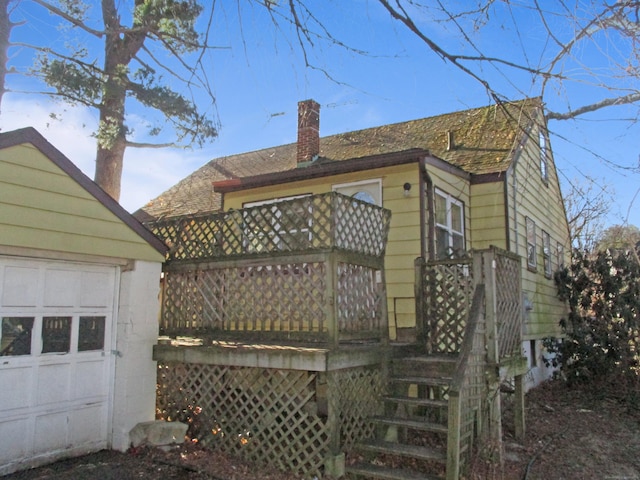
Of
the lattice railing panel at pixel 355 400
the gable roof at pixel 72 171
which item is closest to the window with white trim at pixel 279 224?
the gable roof at pixel 72 171

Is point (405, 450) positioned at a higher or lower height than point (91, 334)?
lower

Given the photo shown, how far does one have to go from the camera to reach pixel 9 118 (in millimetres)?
9875

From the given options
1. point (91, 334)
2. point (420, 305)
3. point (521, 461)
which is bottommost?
point (521, 461)

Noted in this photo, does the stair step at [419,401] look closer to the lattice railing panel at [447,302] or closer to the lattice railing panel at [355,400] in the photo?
the lattice railing panel at [355,400]

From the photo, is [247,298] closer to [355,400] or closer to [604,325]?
[355,400]

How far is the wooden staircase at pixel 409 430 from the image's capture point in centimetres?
535

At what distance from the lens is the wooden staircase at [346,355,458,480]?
17.6 ft

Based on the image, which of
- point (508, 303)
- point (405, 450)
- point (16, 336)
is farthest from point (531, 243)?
point (16, 336)

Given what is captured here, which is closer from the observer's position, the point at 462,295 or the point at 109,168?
the point at 462,295

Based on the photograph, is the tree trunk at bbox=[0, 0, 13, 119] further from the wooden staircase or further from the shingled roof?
the wooden staircase

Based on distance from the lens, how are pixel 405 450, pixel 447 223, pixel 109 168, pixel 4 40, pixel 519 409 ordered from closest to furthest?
1. pixel 405 450
2. pixel 519 409
3. pixel 4 40
4. pixel 447 223
5. pixel 109 168

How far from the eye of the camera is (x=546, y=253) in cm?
1405

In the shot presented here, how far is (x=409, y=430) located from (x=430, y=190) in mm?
4248

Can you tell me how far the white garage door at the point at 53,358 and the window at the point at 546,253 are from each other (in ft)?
37.2
